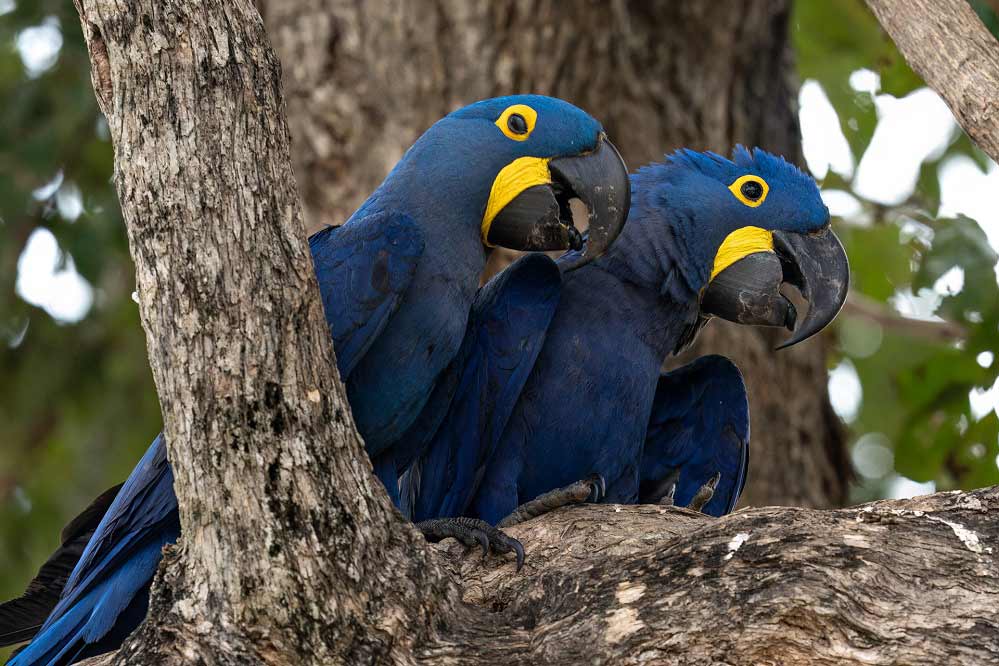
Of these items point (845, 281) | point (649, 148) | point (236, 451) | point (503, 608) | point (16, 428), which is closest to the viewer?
point (236, 451)

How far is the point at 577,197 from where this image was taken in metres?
3.26

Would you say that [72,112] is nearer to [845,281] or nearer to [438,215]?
[438,215]

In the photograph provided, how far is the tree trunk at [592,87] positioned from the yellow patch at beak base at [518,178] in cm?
118

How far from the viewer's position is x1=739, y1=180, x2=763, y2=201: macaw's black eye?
11.6 feet

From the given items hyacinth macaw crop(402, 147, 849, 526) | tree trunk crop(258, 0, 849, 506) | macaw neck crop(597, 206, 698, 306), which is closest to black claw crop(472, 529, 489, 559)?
hyacinth macaw crop(402, 147, 849, 526)

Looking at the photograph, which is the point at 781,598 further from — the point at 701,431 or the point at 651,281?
the point at 701,431

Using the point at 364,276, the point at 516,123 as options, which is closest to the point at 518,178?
the point at 516,123

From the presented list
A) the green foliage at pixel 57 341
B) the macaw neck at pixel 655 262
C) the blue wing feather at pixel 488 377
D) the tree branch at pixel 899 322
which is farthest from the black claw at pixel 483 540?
the tree branch at pixel 899 322

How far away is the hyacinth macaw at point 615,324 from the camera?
337 centimetres

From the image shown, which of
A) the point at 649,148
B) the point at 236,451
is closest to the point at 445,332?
the point at 236,451

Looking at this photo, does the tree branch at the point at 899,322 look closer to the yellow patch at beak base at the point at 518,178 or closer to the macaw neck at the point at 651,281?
the macaw neck at the point at 651,281

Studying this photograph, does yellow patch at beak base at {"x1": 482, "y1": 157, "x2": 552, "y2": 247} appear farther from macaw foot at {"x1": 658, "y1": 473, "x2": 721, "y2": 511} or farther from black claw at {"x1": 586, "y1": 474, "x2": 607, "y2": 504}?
macaw foot at {"x1": 658, "y1": 473, "x2": 721, "y2": 511}

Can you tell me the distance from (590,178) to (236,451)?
56.8 inches

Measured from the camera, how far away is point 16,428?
5621 mm
